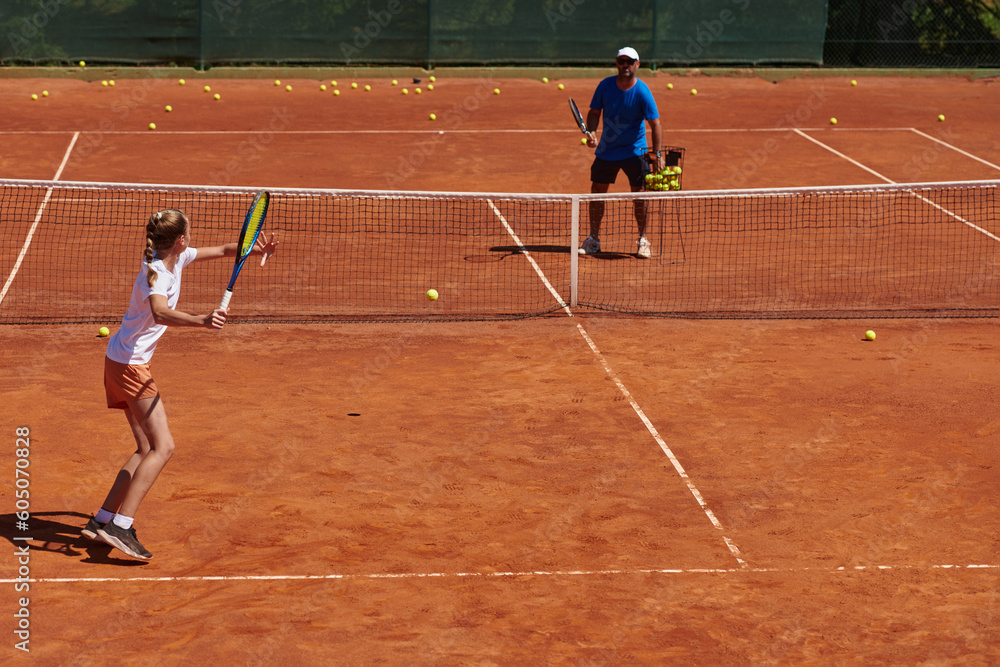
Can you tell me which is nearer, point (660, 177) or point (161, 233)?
point (161, 233)

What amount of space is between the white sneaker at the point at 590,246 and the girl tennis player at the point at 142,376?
6941mm

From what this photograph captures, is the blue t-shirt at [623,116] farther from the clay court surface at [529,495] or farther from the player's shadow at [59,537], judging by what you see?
the player's shadow at [59,537]

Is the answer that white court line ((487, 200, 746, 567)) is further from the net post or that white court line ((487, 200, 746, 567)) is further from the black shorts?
the black shorts

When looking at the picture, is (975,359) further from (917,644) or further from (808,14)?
(808,14)

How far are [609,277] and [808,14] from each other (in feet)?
52.3

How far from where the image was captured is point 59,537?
636 centimetres

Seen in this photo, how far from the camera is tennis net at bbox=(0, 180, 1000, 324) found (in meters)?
11.2

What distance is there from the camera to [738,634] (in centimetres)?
553

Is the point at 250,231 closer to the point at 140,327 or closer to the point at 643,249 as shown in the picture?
the point at 140,327

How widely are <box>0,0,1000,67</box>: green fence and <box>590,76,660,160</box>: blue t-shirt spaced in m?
12.8

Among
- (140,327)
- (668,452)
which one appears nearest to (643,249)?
(668,452)

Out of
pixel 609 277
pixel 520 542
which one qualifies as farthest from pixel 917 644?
pixel 609 277

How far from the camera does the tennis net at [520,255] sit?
1116 centimetres

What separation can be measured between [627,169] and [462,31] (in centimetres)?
1313
